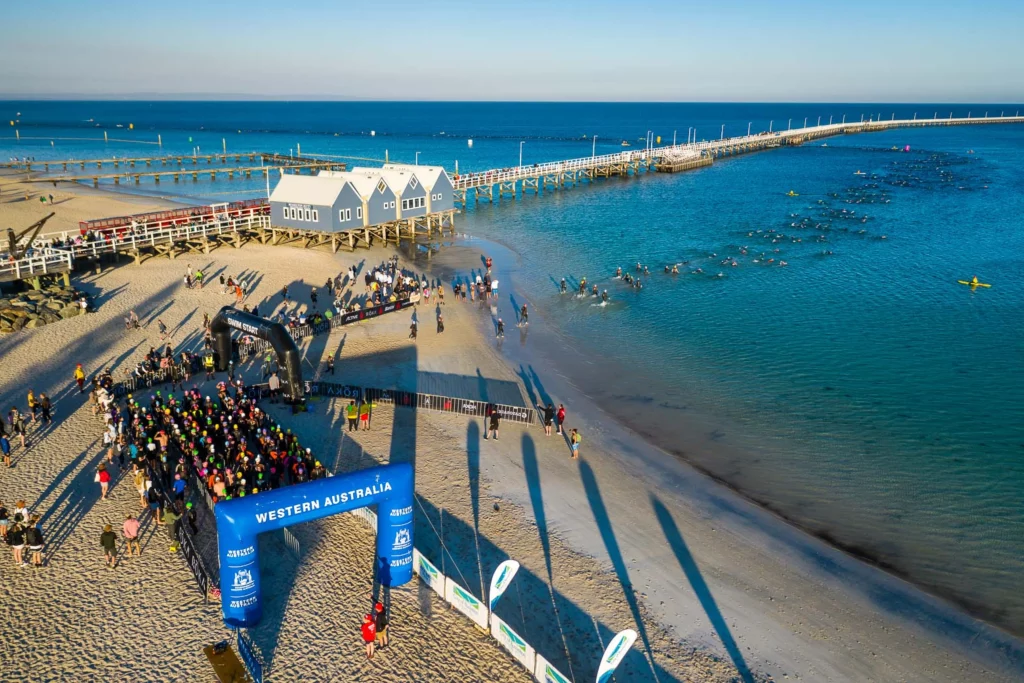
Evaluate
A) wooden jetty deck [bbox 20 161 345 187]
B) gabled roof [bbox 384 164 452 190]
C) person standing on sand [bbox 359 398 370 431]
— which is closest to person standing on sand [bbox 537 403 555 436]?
person standing on sand [bbox 359 398 370 431]

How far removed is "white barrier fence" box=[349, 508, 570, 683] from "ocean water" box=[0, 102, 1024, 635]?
9.43 m

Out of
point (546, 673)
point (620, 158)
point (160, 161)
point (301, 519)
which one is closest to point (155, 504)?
point (301, 519)

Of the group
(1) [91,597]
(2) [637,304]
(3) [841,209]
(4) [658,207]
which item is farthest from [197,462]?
(3) [841,209]

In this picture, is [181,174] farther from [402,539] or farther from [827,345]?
[402,539]

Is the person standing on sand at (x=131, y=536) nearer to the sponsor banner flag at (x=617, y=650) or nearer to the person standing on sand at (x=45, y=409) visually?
the person standing on sand at (x=45, y=409)

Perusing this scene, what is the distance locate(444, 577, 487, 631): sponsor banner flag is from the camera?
43.3ft

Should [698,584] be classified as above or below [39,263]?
below

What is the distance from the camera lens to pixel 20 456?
1883 cm

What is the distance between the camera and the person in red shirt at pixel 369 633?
12.3 metres

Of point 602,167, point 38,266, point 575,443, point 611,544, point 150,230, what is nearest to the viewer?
point 611,544

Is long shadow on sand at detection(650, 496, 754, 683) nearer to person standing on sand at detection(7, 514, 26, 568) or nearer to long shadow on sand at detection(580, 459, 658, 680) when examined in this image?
long shadow on sand at detection(580, 459, 658, 680)

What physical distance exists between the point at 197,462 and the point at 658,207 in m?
57.3

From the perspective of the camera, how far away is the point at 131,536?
14.8 m

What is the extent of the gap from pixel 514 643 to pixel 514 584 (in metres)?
2.54
